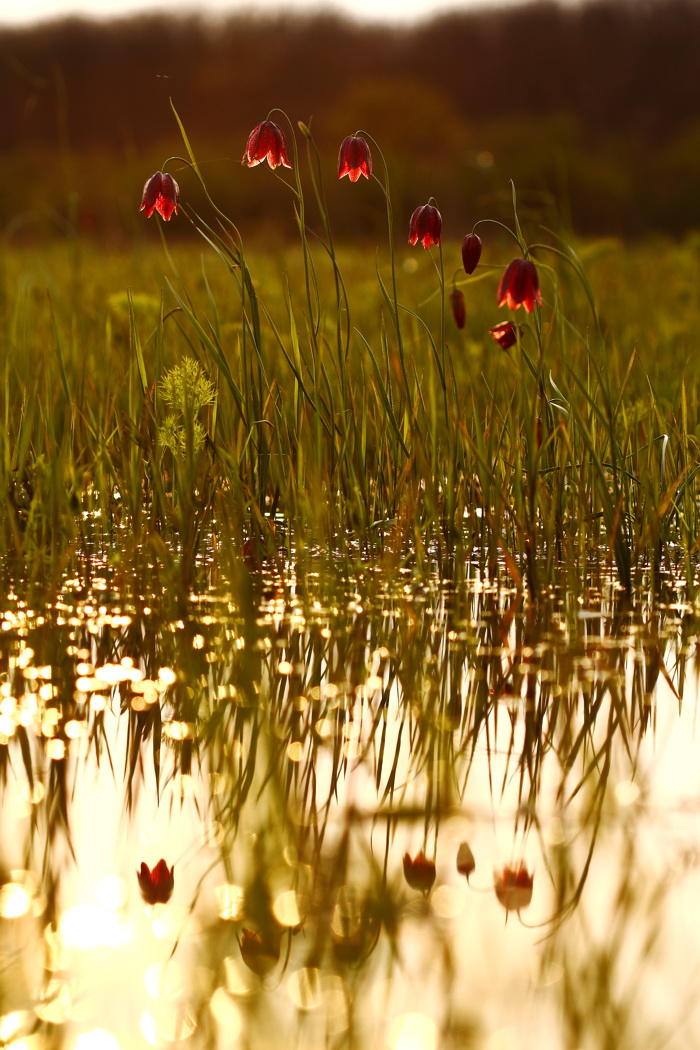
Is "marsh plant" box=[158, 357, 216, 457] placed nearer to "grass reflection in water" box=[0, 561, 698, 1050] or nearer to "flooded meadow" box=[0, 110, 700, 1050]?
"flooded meadow" box=[0, 110, 700, 1050]

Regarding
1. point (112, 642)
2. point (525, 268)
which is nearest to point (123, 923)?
point (112, 642)

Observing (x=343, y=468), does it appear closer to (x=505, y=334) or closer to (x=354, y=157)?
(x=505, y=334)

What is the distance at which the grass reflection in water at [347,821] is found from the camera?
27.3 inches

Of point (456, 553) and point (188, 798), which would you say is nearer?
point (188, 798)

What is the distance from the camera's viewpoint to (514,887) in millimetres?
826

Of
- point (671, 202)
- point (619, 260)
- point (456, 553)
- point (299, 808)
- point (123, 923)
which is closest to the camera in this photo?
point (123, 923)

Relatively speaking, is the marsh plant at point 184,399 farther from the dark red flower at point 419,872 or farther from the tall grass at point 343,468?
the dark red flower at point 419,872

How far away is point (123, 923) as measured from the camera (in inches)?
30.2

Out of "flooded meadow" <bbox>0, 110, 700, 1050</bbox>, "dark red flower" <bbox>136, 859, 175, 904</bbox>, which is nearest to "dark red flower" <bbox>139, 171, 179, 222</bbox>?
"flooded meadow" <bbox>0, 110, 700, 1050</bbox>

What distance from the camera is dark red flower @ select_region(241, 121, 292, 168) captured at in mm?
1820

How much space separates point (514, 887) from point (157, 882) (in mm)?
263

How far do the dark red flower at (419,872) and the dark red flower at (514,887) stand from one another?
0.05 m

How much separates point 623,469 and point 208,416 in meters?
0.72

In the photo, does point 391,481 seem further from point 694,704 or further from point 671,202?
point 671,202
